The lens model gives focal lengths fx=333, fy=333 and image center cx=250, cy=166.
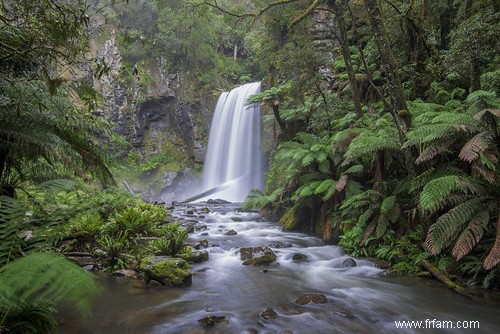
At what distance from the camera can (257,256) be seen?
7.35 m

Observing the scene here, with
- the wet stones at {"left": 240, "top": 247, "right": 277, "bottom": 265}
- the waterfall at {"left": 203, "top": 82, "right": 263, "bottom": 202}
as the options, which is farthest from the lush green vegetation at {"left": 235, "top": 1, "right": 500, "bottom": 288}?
the waterfall at {"left": 203, "top": 82, "right": 263, "bottom": 202}

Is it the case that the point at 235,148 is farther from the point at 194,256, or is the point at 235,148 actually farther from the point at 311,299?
the point at 311,299

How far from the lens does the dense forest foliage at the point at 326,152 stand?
2939mm

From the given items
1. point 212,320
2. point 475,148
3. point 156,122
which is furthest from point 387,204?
point 156,122

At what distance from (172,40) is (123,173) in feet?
34.3

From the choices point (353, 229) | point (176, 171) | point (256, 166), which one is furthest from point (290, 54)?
point (176, 171)

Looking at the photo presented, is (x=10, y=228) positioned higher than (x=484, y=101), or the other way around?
(x=484, y=101)

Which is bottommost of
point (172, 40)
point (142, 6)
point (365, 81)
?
point (365, 81)

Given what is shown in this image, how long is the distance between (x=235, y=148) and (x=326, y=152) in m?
13.2

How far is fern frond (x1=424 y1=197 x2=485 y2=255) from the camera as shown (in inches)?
186

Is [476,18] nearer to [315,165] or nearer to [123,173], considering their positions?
[315,165]

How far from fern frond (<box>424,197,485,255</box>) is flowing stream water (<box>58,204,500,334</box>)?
77 cm

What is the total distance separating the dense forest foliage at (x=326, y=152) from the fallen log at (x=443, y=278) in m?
0.17

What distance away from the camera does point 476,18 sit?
6.63m
